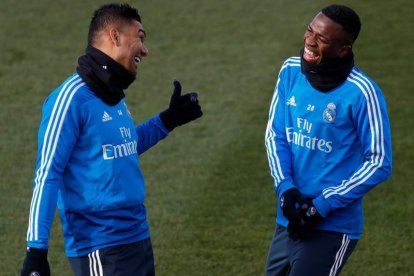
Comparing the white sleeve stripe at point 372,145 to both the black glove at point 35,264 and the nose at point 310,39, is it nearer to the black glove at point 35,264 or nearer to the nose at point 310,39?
the nose at point 310,39

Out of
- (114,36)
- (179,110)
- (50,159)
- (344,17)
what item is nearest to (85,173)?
(50,159)

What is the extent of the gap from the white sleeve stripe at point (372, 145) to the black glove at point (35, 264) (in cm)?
148

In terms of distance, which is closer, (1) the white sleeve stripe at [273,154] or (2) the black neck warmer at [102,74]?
(2) the black neck warmer at [102,74]

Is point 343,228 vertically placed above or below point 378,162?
below

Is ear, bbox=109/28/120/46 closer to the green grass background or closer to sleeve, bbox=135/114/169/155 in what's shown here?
sleeve, bbox=135/114/169/155

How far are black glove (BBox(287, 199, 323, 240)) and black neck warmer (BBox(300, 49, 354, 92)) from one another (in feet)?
1.98

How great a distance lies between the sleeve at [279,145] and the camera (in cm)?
523

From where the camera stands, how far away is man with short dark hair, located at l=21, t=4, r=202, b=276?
460 cm

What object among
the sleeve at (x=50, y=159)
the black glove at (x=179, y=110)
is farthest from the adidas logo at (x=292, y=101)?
the sleeve at (x=50, y=159)

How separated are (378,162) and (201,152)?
168 inches

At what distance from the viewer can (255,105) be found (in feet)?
33.3

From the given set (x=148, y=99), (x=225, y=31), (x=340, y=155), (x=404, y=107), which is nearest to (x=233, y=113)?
(x=148, y=99)

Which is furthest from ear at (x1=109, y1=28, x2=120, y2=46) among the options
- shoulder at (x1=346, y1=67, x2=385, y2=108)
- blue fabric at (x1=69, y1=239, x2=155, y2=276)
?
shoulder at (x1=346, y1=67, x2=385, y2=108)

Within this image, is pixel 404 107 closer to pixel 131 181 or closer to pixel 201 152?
pixel 201 152
